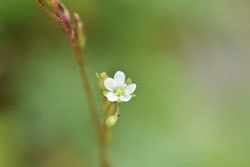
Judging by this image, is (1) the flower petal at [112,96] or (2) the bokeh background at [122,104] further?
(2) the bokeh background at [122,104]

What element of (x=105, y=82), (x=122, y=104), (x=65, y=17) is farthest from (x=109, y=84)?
(x=122, y=104)

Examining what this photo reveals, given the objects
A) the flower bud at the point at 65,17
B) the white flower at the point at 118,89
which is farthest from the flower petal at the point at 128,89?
the flower bud at the point at 65,17

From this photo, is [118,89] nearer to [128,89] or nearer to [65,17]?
[128,89]

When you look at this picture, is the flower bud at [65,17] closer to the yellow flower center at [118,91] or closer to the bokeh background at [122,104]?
the yellow flower center at [118,91]

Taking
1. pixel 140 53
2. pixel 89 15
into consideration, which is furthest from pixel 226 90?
pixel 89 15

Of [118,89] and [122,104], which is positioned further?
Answer: [122,104]

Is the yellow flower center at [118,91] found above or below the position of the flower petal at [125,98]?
above

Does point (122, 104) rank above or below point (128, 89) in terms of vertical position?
above

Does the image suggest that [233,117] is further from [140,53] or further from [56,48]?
[56,48]
